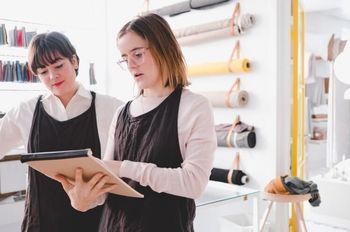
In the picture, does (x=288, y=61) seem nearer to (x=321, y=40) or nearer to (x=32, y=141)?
(x=32, y=141)

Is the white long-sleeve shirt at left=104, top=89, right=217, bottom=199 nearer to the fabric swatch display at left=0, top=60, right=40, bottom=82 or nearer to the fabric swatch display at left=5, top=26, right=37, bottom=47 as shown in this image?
the fabric swatch display at left=0, top=60, right=40, bottom=82

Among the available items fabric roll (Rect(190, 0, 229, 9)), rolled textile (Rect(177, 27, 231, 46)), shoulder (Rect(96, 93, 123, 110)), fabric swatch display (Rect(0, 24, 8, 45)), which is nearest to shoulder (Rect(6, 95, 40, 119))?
shoulder (Rect(96, 93, 123, 110))

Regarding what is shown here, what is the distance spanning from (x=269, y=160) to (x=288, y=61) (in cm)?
72

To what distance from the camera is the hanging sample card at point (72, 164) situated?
0.84 metres

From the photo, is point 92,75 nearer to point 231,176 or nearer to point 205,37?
point 205,37

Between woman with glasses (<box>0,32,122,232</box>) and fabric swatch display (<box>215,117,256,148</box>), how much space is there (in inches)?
61.1

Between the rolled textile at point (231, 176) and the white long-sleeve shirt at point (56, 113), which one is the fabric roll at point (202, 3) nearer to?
the rolled textile at point (231, 176)

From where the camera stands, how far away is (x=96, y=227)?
1.30 meters

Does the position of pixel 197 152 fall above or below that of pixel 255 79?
below

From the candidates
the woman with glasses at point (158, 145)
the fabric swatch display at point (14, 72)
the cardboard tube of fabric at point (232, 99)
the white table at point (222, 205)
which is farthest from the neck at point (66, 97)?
the fabric swatch display at point (14, 72)

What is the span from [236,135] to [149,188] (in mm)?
1857

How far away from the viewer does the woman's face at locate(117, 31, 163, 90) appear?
1017 millimetres

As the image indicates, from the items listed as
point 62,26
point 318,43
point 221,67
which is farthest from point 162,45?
point 318,43

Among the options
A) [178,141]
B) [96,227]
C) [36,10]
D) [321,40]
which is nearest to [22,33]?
[36,10]
